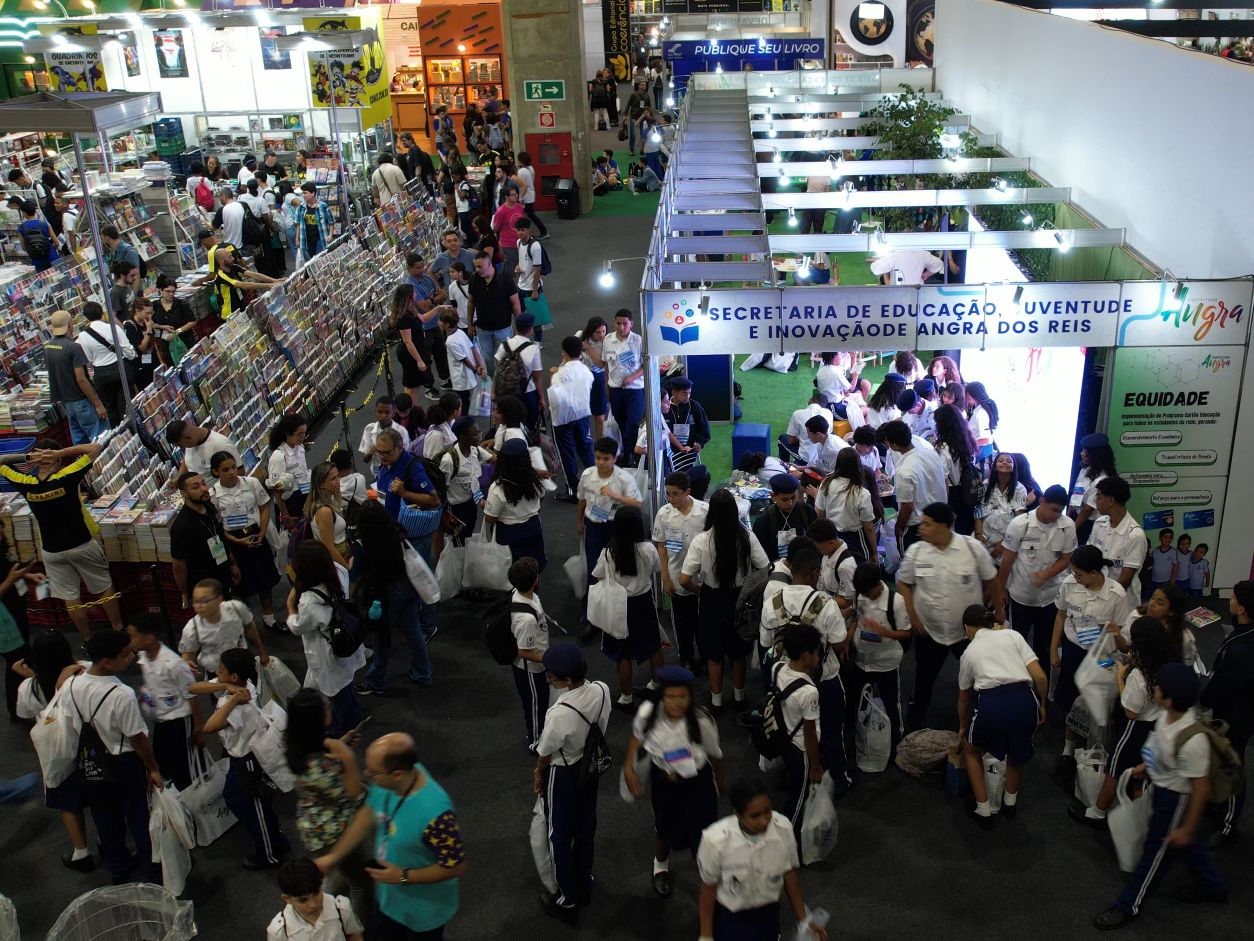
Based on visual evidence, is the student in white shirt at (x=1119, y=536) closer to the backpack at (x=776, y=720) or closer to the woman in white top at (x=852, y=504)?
the woman in white top at (x=852, y=504)

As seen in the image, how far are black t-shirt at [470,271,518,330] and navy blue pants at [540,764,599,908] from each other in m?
6.80

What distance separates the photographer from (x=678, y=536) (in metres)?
6.80

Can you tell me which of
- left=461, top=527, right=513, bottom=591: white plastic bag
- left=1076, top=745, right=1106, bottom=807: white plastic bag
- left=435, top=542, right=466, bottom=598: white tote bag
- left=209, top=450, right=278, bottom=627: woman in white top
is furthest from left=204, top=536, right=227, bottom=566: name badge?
left=1076, top=745, right=1106, bottom=807: white plastic bag

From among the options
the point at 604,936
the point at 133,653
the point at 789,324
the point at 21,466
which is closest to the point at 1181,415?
the point at 789,324

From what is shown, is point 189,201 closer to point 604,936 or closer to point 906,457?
point 906,457

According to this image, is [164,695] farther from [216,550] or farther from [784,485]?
[784,485]

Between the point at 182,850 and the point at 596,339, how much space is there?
5234 millimetres

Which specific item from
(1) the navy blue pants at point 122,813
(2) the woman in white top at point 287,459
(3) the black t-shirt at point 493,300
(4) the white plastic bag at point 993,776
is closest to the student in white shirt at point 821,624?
(4) the white plastic bag at point 993,776

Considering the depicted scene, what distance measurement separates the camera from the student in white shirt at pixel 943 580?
613cm

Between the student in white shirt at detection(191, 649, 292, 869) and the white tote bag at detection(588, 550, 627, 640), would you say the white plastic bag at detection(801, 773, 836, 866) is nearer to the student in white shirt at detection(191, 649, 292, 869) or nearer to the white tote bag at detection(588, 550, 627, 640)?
the white tote bag at detection(588, 550, 627, 640)

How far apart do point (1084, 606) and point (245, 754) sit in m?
4.11

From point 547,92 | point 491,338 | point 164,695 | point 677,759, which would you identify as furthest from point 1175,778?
point 547,92

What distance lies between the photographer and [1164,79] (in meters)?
8.43

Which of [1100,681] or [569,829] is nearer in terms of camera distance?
[569,829]
